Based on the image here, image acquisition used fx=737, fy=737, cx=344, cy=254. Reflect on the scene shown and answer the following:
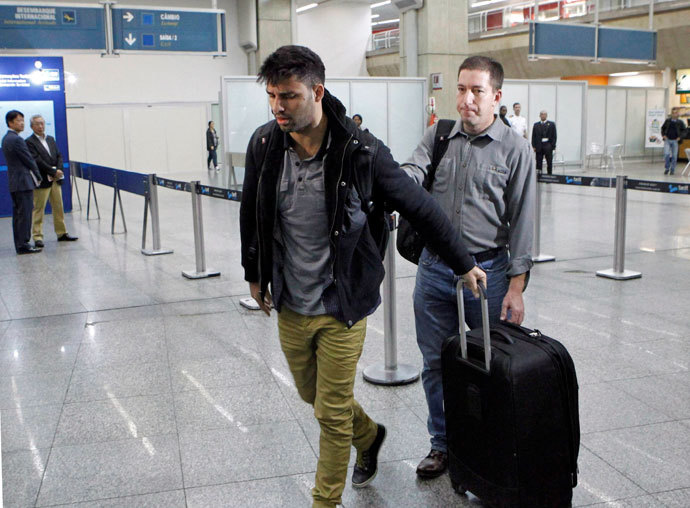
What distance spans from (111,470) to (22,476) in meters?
0.38

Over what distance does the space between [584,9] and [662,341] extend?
2024 cm

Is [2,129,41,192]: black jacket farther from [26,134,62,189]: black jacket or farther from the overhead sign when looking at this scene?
the overhead sign

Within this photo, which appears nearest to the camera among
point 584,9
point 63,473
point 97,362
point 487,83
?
point 487,83

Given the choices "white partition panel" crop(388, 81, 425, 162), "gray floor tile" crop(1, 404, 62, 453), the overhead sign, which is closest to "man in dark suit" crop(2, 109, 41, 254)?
"gray floor tile" crop(1, 404, 62, 453)

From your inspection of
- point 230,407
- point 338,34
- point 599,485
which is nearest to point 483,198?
point 599,485

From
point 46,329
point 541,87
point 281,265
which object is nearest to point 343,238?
point 281,265

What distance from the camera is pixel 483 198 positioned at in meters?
2.88

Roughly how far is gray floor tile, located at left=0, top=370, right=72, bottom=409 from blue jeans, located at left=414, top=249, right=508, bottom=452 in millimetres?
2233

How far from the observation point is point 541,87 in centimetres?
2080

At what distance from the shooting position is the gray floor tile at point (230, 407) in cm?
377

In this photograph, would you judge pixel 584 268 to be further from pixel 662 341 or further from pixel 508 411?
pixel 508 411

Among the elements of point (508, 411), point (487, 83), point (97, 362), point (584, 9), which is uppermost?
point (584, 9)

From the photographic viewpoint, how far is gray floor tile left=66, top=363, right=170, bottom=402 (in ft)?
13.8

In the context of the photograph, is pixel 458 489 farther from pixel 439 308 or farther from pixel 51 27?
pixel 51 27
